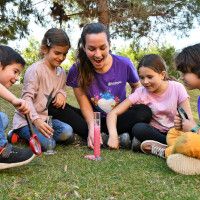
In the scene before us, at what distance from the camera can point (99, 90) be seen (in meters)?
3.80

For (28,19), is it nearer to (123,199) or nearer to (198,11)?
(198,11)

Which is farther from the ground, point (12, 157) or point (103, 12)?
point (103, 12)

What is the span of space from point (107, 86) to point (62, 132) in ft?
1.86

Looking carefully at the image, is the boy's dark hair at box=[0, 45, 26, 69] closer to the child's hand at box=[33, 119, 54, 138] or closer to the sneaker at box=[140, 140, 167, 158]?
the child's hand at box=[33, 119, 54, 138]

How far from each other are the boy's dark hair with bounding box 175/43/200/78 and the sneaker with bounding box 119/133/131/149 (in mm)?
970

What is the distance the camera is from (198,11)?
438 inches

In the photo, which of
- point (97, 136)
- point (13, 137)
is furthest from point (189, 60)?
point (13, 137)

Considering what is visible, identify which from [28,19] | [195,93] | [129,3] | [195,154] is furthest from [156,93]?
[195,93]

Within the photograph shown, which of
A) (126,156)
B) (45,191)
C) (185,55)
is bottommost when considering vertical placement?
(126,156)

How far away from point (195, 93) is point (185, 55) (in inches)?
392

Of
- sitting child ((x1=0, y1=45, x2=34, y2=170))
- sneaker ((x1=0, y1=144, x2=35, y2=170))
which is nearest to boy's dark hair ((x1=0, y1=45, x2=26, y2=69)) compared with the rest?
sitting child ((x1=0, y1=45, x2=34, y2=170))

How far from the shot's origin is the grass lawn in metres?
2.13

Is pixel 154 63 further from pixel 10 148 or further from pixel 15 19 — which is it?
pixel 15 19

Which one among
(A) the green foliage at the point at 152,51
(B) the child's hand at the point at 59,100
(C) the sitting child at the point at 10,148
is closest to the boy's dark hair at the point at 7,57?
(C) the sitting child at the point at 10,148
